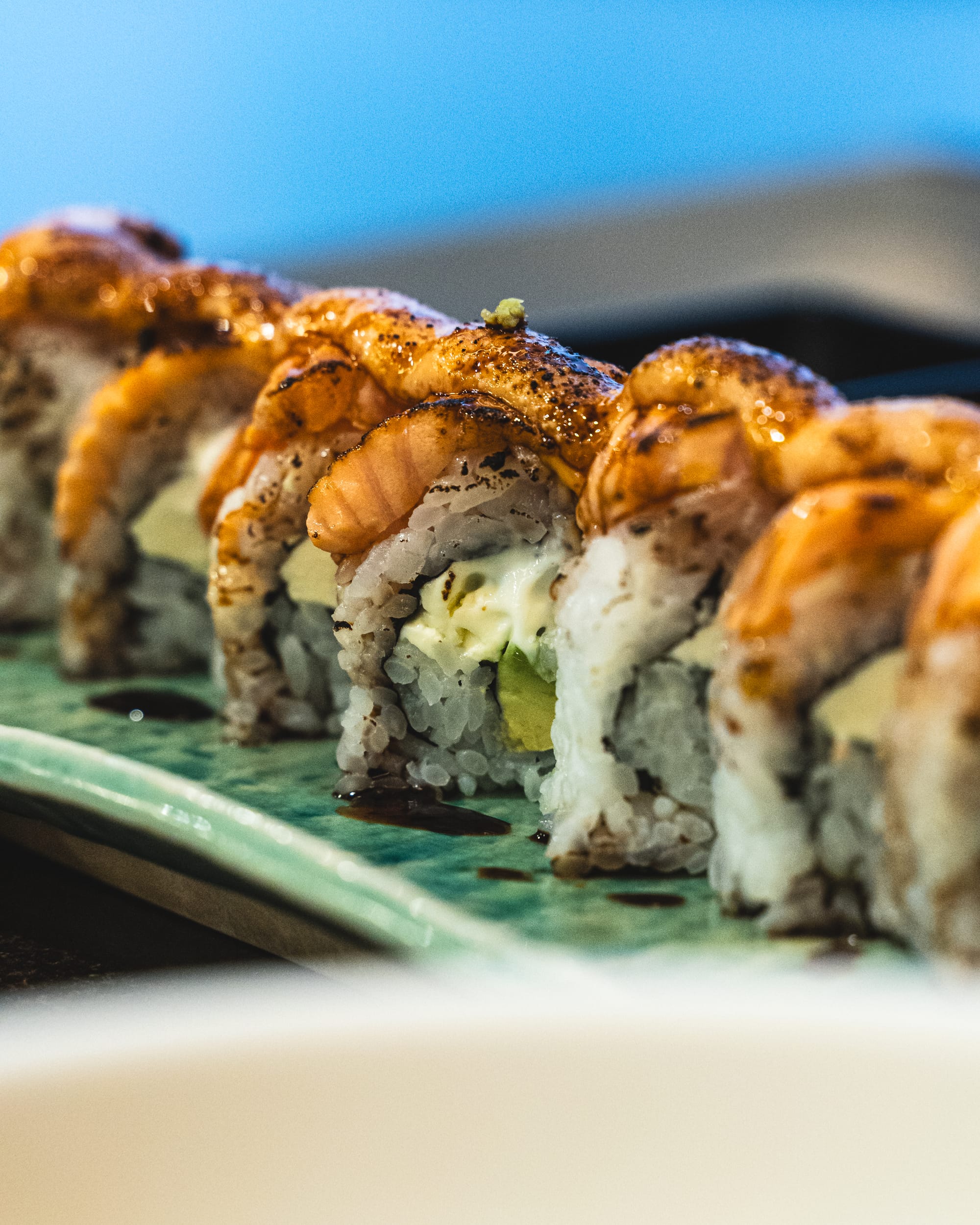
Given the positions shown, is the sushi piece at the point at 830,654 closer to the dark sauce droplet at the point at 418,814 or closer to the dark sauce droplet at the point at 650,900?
the dark sauce droplet at the point at 650,900

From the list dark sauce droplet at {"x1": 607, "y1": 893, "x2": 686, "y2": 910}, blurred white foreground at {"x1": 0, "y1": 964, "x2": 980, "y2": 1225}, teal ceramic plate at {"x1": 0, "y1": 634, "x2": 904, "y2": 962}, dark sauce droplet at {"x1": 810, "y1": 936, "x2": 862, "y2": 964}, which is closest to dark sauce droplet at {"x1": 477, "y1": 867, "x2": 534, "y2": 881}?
teal ceramic plate at {"x1": 0, "y1": 634, "x2": 904, "y2": 962}

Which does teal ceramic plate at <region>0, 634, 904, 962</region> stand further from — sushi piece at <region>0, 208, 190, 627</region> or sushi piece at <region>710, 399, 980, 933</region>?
sushi piece at <region>0, 208, 190, 627</region>

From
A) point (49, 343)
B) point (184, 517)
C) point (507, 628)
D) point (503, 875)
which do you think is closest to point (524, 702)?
point (507, 628)

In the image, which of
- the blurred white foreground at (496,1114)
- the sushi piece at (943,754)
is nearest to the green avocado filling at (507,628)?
the sushi piece at (943,754)

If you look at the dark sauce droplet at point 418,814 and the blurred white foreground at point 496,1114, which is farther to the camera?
the dark sauce droplet at point 418,814

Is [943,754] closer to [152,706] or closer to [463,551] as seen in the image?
[463,551]

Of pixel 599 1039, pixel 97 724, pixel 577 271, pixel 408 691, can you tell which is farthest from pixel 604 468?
pixel 577 271
